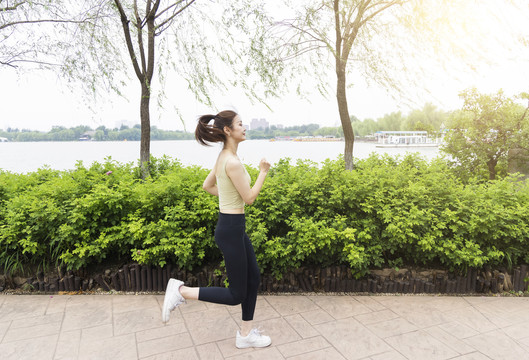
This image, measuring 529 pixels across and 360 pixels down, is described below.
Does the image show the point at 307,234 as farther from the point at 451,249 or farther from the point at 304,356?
the point at 451,249

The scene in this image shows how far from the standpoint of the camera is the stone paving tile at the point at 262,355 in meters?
2.43

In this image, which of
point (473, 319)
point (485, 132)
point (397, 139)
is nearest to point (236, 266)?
point (473, 319)

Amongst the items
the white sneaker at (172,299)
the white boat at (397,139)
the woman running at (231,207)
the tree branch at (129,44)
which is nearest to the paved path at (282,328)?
the white sneaker at (172,299)

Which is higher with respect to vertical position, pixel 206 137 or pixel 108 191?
pixel 206 137

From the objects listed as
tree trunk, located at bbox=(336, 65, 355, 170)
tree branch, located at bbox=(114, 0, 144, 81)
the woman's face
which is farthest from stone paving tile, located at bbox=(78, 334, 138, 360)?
tree trunk, located at bbox=(336, 65, 355, 170)

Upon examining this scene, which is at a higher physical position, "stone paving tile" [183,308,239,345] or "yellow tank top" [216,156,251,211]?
"yellow tank top" [216,156,251,211]

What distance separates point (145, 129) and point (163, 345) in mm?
4270

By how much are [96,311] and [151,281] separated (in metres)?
0.59

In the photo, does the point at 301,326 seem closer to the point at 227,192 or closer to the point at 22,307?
the point at 227,192

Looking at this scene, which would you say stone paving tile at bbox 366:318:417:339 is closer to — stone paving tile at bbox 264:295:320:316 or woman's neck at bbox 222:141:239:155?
stone paving tile at bbox 264:295:320:316

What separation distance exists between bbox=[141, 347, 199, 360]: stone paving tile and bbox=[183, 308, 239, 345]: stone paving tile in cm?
13

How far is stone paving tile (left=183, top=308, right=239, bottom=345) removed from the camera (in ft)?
8.89

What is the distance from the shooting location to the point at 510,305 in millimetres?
3348

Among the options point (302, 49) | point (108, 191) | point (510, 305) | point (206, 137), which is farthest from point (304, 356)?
point (302, 49)
